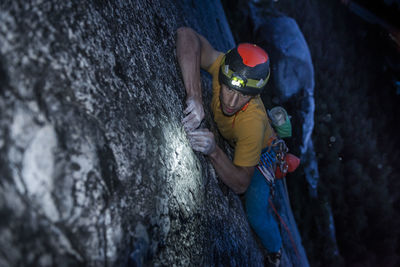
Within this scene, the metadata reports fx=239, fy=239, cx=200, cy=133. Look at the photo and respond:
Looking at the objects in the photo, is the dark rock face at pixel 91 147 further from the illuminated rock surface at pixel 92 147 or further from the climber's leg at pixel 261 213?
the climber's leg at pixel 261 213

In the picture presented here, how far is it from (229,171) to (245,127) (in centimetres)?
57

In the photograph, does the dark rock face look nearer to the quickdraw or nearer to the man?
the man

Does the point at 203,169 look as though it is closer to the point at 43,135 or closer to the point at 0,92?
the point at 43,135

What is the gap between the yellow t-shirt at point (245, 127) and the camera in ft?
9.11

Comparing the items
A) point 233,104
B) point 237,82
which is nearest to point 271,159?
point 233,104

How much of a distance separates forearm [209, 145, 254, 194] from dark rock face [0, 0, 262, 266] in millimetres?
373

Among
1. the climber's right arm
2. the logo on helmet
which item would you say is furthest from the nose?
the climber's right arm

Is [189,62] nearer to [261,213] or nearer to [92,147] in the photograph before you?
[92,147]

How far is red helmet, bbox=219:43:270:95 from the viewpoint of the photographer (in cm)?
264

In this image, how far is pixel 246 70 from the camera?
8.64ft

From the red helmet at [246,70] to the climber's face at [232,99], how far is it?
0.25 ft

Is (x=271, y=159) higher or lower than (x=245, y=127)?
lower

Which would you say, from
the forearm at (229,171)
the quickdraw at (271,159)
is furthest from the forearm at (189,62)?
the quickdraw at (271,159)

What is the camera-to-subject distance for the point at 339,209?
1075 centimetres
